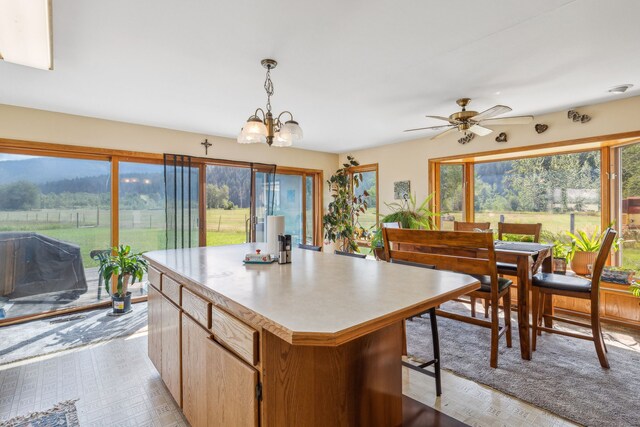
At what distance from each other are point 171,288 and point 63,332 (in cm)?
228

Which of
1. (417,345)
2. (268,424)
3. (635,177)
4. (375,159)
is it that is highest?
(375,159)

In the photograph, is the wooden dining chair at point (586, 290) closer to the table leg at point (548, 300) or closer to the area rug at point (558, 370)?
the area rug at point (558, 370)

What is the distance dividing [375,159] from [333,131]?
1422mm

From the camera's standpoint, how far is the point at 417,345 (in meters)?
2.77

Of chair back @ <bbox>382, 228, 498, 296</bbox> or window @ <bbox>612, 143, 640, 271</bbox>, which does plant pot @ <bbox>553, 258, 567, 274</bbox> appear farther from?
chair back @ <bbox>382, 228, 498, 296</bbox>

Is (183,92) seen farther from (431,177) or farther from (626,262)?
(626,262)

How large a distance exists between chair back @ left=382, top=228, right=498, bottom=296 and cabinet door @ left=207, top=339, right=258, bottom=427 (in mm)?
1593

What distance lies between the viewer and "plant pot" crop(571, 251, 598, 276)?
11.5 ft

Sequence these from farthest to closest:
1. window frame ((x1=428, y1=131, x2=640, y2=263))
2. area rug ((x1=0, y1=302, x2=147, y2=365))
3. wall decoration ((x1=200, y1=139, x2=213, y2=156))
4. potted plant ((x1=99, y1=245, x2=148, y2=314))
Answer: wall decoration ((x1=200, y1=139, x2=213, y2=156)), potted plant ((x1=99, y1=245, x2=148, y2=314)), window frame ((x1=428, y1=131, x2=640, y2=263)), area rug ((x1=0, y1=302, x2=147, y2=365))

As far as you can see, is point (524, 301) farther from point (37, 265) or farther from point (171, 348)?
point (37, 265)

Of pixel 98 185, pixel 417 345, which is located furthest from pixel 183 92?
pixel 417 345

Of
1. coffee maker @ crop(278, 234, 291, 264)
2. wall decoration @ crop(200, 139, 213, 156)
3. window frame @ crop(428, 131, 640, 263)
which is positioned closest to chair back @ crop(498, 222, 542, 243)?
window frame @ crop(428, 131, 640, 263)

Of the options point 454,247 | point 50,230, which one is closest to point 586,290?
point 454,247

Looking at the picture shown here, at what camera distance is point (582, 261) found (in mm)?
3545
